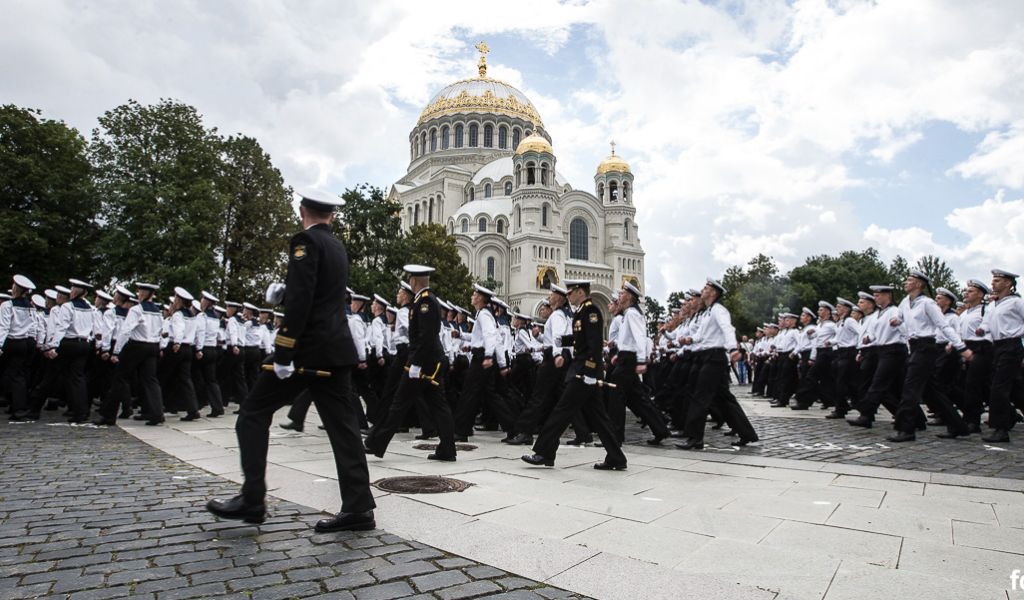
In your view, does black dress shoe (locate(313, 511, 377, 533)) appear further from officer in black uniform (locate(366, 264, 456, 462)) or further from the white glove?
officer in black uniform (locate(366, 264, 456, 462))

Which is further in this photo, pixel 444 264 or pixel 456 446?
pixel 444 264

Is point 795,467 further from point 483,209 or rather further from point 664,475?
point 483,209

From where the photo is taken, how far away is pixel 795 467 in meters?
6.76

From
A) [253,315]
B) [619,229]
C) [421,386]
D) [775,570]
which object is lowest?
[775,570]

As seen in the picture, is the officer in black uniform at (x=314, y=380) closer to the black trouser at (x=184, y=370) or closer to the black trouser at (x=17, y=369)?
the black trouser at (x=184, y=370)

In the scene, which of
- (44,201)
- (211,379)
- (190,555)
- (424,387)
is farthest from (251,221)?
(190,555)

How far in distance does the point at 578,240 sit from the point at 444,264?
3055cm

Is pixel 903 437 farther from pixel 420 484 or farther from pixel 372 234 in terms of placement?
pixel 372 234

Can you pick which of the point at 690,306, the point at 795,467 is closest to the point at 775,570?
the point at 795,467

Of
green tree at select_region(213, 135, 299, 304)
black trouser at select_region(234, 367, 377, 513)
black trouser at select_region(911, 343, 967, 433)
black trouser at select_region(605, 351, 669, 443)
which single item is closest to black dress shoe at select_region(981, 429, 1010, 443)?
black trouser at select_region(911, 343, 967, 433)

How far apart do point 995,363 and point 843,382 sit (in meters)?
3.86

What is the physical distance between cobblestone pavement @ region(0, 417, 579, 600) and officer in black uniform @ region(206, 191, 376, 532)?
17 cm

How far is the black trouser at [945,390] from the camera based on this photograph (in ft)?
29.6

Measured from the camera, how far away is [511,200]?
71.6 m
